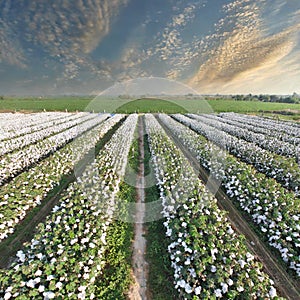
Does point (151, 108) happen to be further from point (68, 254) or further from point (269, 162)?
point (68, 254)

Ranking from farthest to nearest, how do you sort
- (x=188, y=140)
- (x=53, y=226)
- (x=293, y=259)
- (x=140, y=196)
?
(x=188, y=140) < (x=140, y=196) < (x=53, y=226) < (x=293, y=259)

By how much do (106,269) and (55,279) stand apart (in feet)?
4.70

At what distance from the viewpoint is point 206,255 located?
14.7 feet

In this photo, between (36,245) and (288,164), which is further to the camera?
(288,164)

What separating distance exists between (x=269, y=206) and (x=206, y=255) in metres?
3.39

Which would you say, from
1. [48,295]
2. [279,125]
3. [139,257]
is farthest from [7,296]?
[279,125]

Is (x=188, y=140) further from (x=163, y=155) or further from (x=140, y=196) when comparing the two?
(x=140, y=196)

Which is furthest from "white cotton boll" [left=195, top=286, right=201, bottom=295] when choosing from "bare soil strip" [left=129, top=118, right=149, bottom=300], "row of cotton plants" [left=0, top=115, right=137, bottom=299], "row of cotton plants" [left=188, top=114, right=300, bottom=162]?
"row of cotton plants" [left=188, top=114, right=300, bottom=162]

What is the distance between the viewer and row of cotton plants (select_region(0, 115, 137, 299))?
3710mm

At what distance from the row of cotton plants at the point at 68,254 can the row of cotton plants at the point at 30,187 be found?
1530mm

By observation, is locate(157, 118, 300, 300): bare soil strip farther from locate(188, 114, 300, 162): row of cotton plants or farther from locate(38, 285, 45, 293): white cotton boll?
locate(188, 114, 300, 162): row of cotton plants

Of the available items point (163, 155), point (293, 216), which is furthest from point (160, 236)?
point (163, 155)

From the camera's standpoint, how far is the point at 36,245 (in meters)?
4.63

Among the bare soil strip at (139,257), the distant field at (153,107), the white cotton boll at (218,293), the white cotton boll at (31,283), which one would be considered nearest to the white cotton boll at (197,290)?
the white cotton boll at (218,293)
